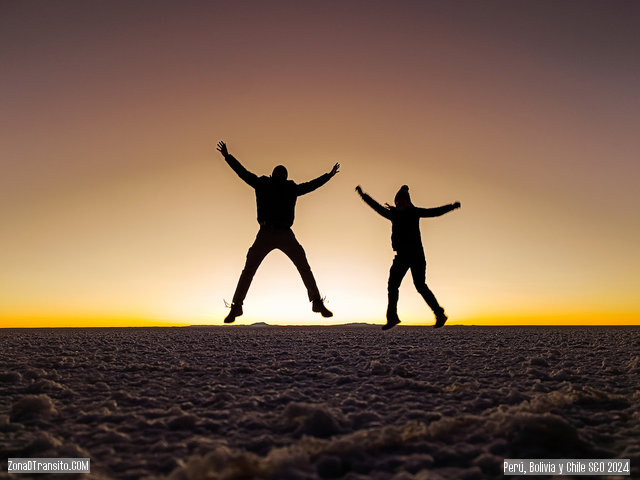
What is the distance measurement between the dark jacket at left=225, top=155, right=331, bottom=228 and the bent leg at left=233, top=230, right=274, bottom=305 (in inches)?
12.7

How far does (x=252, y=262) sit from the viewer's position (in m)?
9.49

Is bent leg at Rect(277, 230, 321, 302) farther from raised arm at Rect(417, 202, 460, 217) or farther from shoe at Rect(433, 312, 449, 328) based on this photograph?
raised arm at Rect(417, 202, 460, 217)

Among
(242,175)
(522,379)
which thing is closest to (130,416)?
(522,379)

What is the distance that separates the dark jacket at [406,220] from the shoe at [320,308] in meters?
2.03

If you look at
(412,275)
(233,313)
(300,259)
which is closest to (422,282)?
(412,275)

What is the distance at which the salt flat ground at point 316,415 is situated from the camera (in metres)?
3.47

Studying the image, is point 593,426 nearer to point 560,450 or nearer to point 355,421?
point 560,450

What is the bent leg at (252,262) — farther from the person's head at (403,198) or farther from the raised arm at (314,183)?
the person's head at (403,198)

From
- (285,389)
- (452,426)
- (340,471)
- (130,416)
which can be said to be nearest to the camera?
(340,471)

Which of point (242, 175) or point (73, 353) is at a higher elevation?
point (242, 175)

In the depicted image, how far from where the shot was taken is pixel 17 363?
304 inches

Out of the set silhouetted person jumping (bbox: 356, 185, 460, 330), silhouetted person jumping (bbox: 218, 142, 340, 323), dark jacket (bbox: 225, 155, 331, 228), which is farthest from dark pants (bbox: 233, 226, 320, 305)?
silhouetted person jumping (bbox: 356, 185, 460, 330)

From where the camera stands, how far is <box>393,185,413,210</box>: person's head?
10055mm

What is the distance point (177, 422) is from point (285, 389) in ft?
4.97
